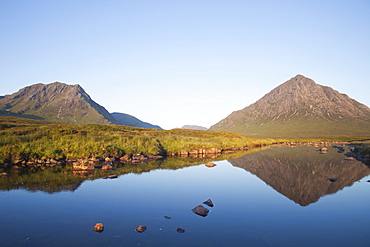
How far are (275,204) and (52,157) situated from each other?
28573 millimetres

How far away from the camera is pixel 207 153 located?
5219cm

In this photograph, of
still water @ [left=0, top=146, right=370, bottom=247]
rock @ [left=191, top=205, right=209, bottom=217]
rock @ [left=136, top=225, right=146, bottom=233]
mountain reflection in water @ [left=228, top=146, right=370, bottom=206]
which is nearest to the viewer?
still water @ [left=0, top=146, right=370, bottom=247]

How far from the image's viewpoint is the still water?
1141 cm

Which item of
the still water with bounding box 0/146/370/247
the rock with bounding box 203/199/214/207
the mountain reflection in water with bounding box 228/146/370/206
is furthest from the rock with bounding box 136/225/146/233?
the mountain reflection in water with bounding box 228/146/370/206

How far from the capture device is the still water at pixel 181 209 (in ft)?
37.4

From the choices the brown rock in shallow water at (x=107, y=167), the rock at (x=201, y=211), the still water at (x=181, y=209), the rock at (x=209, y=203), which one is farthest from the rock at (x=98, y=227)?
the brown rock in shallow water at (x=107, y=167)

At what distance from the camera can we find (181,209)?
15688 mm

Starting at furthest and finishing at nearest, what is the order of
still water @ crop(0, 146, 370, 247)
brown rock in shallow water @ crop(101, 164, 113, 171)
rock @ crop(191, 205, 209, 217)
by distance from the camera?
brown rock in shallow water @ crop(101, 164, 113, 171) < rock @ crop(191, 205, 209, 217) < still water @ crop(0, 146, 370, 247)

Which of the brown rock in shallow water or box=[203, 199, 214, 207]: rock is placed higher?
the brown rock in shallow water

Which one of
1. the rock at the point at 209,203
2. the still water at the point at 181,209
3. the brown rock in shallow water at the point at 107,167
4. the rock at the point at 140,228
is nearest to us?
the still water at the point at 181,209

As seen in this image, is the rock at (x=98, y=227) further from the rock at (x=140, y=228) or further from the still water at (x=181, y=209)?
the rock at (x=140, y=228)

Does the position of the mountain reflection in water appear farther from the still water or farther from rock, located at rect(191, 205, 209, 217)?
rock, located at rect(191, 205, 209, 217)

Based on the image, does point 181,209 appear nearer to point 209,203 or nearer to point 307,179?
point 209,203

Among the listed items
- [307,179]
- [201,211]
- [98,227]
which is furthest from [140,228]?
[307,179]
